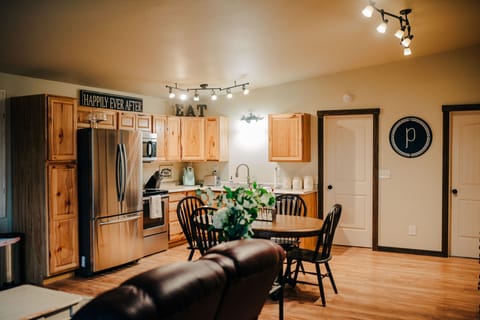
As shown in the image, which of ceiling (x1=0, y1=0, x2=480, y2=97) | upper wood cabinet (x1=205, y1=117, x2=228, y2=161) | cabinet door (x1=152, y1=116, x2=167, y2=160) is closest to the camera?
ceiling (x1=0, y1=0, x2=480, y2=97)

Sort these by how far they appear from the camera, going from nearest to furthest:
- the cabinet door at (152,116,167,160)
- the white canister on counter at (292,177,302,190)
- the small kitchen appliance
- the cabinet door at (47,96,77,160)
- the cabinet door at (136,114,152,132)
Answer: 1. the cabinet door at (47,96,77,160)
2. the cabinet door at (136,114,152,132)
3. the cabinet door at (152,116,167,160)
4. the white canister on counter at (292,177,302,190)
5. the small kitchen appliance

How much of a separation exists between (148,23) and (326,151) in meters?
3.79

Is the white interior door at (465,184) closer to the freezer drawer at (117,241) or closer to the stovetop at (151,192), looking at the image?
the stovetop at (151,192)

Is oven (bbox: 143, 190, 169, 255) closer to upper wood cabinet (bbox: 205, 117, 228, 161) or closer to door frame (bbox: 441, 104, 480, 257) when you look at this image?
upper wood cabinet (bbox: 205, 117, 228, 161)

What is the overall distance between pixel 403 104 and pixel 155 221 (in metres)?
3.82

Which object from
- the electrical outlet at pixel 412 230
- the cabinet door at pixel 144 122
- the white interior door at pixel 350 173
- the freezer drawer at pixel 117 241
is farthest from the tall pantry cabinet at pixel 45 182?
the electrical outlet at pixel 412 230

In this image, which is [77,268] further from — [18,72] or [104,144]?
[18,72]

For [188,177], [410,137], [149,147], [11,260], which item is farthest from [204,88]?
[11,260]

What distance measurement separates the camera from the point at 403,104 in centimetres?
599

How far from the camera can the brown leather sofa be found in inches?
51.1

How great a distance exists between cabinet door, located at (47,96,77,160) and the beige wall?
2.26ft

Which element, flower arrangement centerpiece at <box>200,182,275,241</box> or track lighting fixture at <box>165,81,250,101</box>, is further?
track lighting fixture at <box>165,81,250,101</box>

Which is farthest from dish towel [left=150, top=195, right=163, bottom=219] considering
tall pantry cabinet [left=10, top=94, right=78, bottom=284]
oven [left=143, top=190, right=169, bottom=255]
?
tall pantry cabinet [left=10, top=94, right=78, bottom=284]

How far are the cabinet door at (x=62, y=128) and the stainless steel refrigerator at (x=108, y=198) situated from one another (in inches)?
5.2
